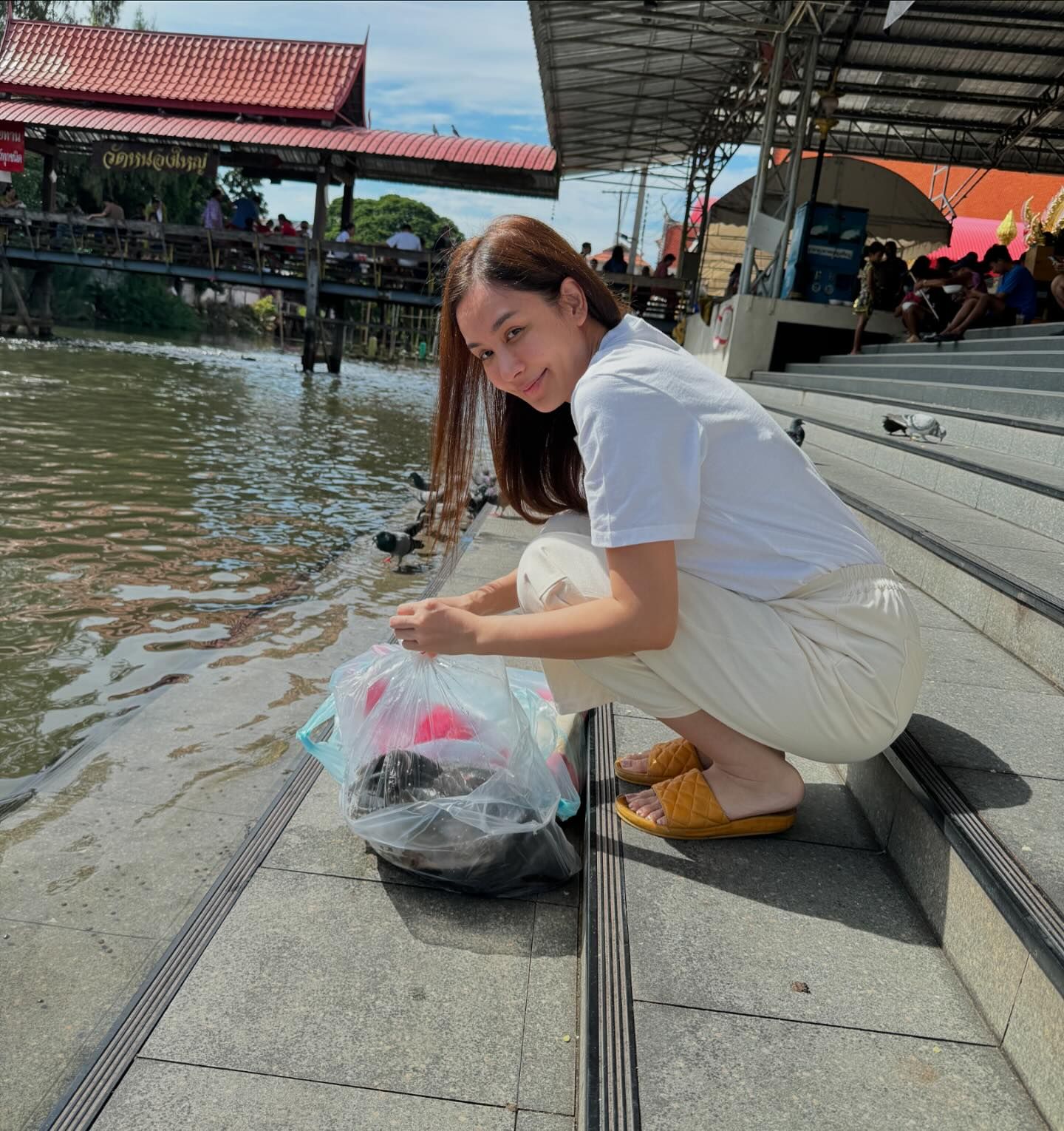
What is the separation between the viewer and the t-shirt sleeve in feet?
5.10

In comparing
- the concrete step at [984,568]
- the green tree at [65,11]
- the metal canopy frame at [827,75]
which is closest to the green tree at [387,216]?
the green tree at [65,11]

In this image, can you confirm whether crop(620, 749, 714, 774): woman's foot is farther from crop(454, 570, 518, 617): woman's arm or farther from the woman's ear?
the woman's ear

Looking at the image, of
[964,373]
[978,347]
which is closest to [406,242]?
[978,347]

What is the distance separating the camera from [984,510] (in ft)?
13.7

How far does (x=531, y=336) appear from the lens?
1769 mm

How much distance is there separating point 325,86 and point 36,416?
14.4 m

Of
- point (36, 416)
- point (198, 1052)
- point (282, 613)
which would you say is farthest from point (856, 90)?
point (198, 1052)

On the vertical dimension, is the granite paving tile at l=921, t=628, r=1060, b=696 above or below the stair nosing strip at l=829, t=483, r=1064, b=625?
below

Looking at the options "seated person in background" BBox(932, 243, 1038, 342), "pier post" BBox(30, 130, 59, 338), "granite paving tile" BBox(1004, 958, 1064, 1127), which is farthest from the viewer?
"pier post" BBox(30, 130, 59, 338)

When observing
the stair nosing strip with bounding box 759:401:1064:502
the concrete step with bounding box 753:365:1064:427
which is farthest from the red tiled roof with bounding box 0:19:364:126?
the stair nosing strip with bounding box 759:401:1064:502

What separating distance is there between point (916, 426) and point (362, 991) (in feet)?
15.6

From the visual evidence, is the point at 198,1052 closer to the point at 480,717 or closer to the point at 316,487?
the point at 480,717

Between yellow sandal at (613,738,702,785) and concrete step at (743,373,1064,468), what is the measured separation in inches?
126

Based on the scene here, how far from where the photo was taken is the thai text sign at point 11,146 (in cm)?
1956
